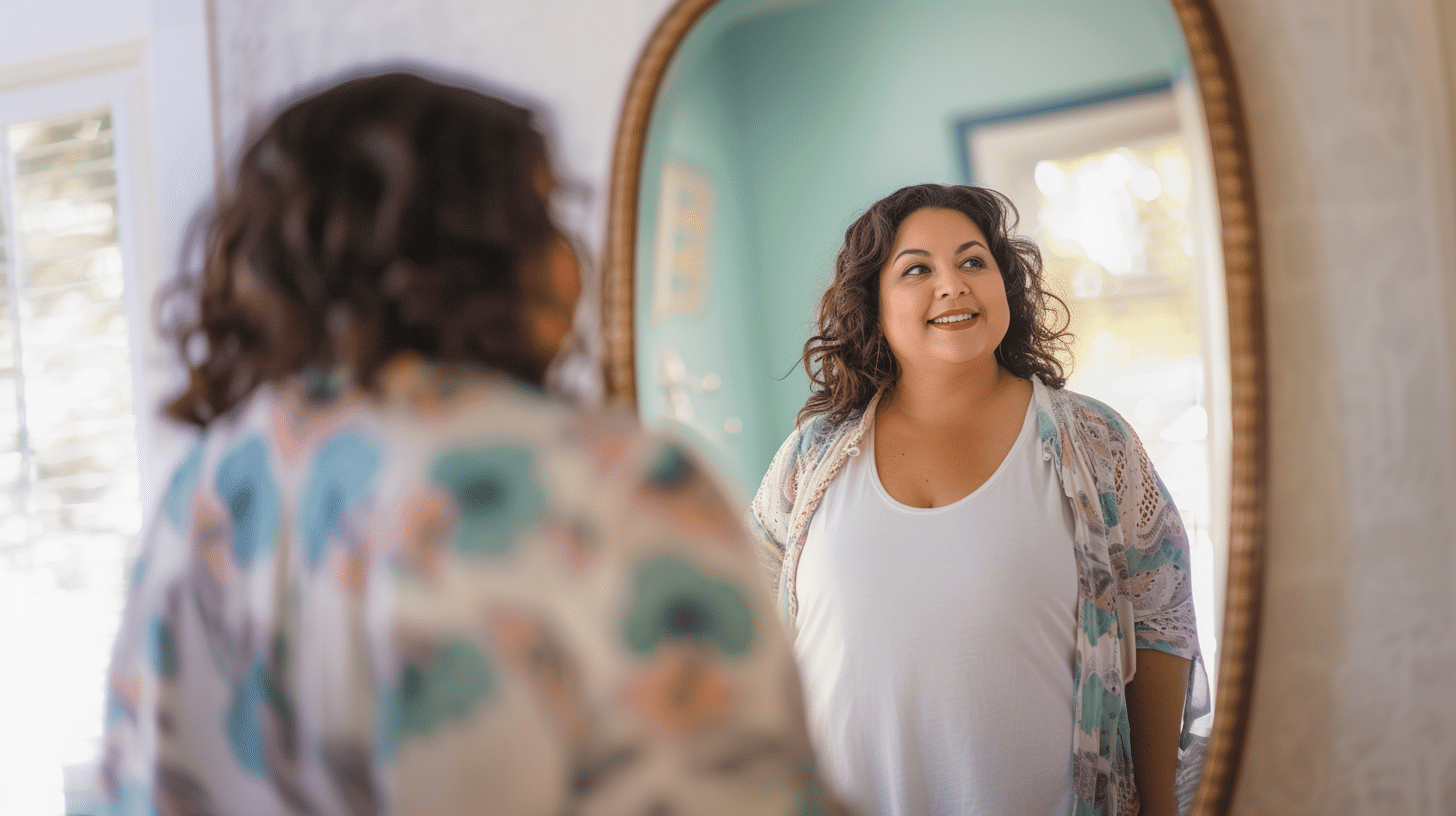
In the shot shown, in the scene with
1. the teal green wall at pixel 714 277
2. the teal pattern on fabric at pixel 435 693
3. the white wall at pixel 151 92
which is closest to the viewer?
the teal pattern on fabric at pixel 435 693

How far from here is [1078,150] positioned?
2.93 ft

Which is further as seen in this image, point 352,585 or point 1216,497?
point 1216,497

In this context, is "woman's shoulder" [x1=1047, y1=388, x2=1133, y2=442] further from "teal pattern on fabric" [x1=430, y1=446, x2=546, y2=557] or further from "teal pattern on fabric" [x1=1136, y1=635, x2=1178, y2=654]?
"teal pattern on fabric" [x1=430, y1=446, x2=546, y2=557]

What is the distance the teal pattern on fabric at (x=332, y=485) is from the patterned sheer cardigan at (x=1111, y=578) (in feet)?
1.66

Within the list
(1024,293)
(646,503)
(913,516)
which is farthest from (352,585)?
(1024,293)

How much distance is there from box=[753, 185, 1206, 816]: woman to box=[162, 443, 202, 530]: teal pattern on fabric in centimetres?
52

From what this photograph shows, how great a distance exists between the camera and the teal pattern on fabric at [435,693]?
0.48 meters

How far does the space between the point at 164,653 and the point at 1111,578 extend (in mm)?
738

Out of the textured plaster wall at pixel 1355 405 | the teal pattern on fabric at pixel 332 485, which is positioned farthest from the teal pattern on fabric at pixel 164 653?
the textured plaster wall at pixel 1355 405

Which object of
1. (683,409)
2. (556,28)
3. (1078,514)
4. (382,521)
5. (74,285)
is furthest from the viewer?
(74,285)

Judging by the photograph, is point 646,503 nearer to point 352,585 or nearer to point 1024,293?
point 352,585

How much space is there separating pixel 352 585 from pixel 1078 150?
74cm

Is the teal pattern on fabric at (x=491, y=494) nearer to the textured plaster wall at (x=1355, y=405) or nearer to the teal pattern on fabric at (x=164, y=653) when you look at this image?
the teal pattern on fabric at (x=164, y=653)

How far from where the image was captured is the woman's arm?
2.87 feet
